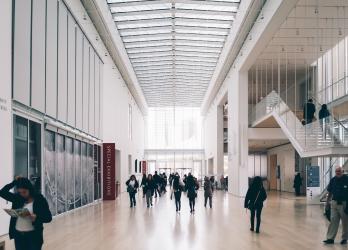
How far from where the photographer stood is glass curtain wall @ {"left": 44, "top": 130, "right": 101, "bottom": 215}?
16.2 meters

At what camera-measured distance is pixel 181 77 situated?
4403 centimetres

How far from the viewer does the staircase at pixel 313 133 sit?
17.7 metres

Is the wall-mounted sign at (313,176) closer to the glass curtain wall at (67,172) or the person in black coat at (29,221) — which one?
the glass curtain wall at (67,172)

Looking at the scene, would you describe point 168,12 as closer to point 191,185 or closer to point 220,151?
point 191,185

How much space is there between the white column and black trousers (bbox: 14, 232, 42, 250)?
5.93 m

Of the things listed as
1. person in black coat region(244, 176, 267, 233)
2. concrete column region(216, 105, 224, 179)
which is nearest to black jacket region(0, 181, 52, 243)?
person in black coat region(244, 176, 267, 233)

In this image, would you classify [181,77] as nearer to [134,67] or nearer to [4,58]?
[134,67]

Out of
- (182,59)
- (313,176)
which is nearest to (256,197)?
(313,176)

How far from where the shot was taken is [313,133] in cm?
2005

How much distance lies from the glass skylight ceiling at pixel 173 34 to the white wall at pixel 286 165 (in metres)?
8.50

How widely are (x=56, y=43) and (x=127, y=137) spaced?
23608mm

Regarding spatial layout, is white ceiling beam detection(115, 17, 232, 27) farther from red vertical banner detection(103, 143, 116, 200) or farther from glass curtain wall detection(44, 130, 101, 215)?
glass curtain wall detection(44, 130, 101, 215)

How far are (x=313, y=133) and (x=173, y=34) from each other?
45.0 ft

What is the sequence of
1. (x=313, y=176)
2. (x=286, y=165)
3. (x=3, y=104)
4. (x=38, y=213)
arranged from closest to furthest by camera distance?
(x=38, y=213) → (x=3, y=104) → (x=313, y=176) → (x=286, y=165)
